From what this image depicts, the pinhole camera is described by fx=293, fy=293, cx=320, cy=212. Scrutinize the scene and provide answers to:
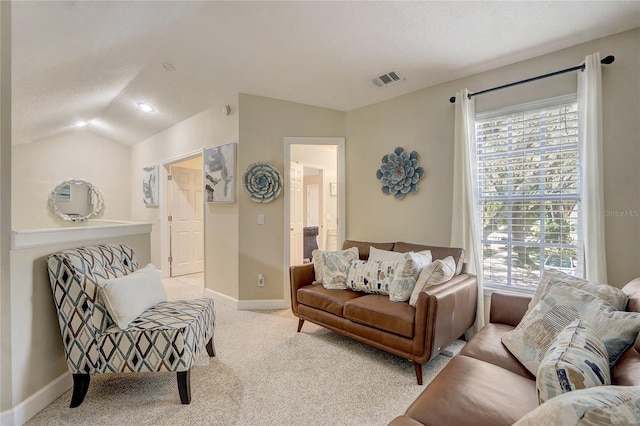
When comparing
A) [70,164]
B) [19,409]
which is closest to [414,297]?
[19,409]

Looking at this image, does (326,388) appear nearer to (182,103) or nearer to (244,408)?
(244,408)

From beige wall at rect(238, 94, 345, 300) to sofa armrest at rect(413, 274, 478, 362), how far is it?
2.04m

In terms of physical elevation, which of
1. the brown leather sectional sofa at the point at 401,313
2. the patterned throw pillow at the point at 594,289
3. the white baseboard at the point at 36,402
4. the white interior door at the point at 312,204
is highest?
the white interior door at the point at 312,204

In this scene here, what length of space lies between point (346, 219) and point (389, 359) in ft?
5.90

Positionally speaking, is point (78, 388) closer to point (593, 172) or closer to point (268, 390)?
point (268, 390)

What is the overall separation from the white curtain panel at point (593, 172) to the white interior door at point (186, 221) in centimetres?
529

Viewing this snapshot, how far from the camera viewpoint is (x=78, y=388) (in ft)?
5.98

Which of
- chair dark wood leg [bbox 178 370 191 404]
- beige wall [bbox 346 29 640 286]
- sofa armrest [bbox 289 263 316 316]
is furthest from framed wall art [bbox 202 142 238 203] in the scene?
chair dark wood leg [bbox 178 370 191 404]

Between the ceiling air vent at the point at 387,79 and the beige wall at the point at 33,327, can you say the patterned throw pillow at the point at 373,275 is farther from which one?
the beige wall at the point at 33,327

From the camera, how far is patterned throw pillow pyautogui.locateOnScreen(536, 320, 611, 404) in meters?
0.91

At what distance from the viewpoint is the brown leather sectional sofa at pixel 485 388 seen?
3.50ft

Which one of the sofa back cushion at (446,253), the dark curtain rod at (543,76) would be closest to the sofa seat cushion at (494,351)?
the sofa back cushion at (446,253)

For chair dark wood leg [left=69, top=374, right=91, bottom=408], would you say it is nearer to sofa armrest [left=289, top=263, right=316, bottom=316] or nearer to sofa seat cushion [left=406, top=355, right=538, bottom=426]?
sofa armrest [left=289, top=263, right=316, bottom=316]

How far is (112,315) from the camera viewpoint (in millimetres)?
1827
